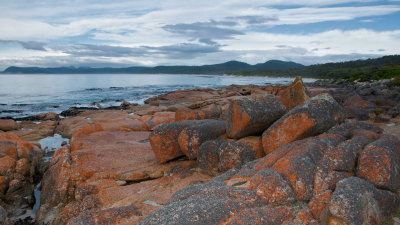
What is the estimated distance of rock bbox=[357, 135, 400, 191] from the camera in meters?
5.18

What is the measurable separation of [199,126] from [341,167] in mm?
4907

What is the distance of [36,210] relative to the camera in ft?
29.0

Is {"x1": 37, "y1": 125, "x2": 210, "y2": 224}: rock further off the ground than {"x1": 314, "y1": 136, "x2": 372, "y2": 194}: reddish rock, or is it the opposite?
{"x1": 314, "y1": 136, "x2": 372, "y2": 194}: reddish rock

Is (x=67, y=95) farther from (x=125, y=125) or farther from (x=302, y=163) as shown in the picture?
(x=302, y=163)

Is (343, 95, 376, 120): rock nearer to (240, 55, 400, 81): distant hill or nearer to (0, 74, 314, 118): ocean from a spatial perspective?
(0, 74, 314, 118): ocean

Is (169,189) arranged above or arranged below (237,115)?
below

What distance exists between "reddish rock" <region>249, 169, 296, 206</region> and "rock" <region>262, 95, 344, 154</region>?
244cm

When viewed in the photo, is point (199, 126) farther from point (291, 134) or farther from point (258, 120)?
point (291, 134)

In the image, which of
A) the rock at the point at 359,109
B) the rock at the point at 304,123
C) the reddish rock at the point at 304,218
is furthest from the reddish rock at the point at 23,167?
the rock at the point at 359,109

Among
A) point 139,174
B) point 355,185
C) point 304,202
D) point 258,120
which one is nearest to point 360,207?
point 355,185

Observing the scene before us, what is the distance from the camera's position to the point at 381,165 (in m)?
5.30

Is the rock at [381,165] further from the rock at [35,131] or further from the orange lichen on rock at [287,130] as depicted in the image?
the rock at [35,131]

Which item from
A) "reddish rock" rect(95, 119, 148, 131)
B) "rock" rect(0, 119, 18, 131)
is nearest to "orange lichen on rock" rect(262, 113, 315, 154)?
"reddish rock" rect(95, 119, 148, 131)

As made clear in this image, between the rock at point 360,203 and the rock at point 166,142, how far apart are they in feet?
18.9
